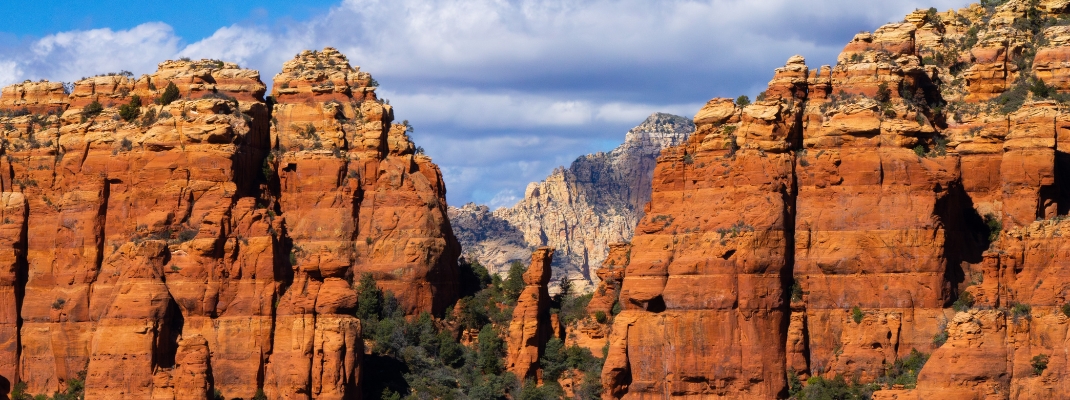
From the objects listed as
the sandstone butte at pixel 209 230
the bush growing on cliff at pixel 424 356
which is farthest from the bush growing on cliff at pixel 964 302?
the sandstone butte at pixel 209 230

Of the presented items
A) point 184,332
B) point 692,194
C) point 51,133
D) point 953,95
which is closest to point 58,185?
point 51,133

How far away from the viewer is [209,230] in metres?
125

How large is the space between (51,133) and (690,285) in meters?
33.5

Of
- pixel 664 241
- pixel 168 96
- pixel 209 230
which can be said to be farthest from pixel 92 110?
pixel 664 241

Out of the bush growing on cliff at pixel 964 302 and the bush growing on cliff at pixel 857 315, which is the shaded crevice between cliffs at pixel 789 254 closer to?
the bush growing on cliff at pixel 857 315

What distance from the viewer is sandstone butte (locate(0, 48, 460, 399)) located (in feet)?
401

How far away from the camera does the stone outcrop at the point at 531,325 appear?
133000mm

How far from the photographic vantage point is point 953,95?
13238cm

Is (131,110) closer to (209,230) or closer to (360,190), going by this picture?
(209,230)

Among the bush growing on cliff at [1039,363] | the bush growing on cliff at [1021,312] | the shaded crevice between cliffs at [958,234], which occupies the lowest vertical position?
the bush growing on cliff at [1039,363]

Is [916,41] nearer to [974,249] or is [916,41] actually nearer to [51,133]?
[974,249]

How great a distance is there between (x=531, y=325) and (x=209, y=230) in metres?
17.5

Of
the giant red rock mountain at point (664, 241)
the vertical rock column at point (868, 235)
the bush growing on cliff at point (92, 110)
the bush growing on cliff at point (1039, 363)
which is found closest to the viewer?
the bush growing on cliff at point (1039, 363)

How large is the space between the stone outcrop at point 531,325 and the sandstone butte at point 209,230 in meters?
4.44
